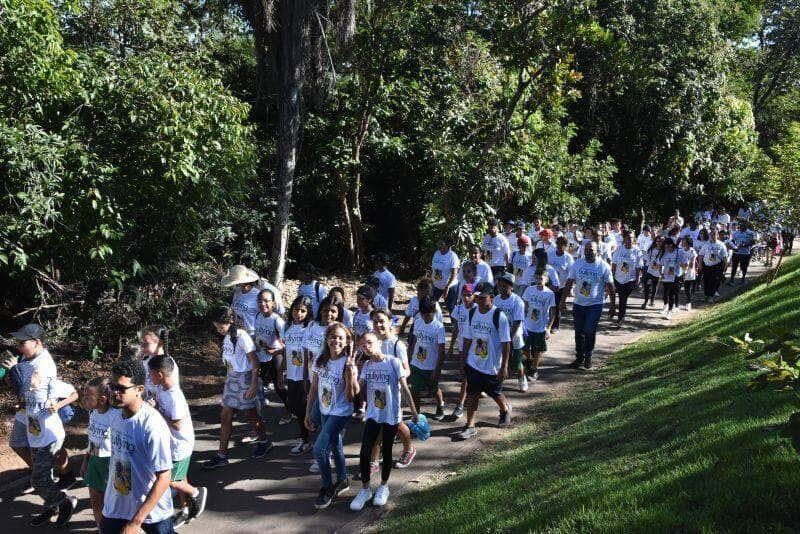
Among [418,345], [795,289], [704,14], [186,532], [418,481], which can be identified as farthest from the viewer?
[704,14]

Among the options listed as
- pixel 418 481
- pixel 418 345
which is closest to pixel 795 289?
pixel 418 345

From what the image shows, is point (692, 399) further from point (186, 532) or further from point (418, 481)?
point (186, 532)

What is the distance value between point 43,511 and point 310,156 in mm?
10751

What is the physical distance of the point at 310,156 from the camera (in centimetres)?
1566

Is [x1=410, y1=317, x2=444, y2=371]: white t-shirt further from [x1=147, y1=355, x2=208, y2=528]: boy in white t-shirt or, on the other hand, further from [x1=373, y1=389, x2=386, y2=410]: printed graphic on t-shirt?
[x1=147, y1=355, x2=208, y2=528]: boy in white t-shirt

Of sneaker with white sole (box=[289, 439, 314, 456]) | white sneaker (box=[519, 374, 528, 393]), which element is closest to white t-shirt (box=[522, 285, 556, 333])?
white sneaker (box=[519, 374, 528, 393])

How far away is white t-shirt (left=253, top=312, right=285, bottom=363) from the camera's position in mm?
8078

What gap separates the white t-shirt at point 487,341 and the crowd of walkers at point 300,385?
1 centimetres

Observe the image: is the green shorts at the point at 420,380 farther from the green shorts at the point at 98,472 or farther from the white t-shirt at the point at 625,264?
the white t-shirt at the point at 625,264

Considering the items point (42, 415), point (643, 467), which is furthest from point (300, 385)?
point (643, 467)

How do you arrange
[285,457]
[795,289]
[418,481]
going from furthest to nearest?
[795,289] → [285,457] → [418,481]

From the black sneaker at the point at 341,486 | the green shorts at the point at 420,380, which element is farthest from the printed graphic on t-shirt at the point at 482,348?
the black sneaker at the point at 341,486

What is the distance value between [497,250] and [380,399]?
8.06 metres

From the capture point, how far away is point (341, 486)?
257 inches
